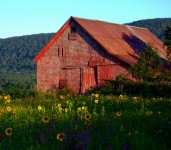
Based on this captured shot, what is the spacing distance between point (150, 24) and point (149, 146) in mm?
106400

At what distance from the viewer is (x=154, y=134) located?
5.81 m

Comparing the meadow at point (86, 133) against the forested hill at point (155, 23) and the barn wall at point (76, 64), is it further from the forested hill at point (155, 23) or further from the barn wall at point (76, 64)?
the forested hill at point (155, 23)

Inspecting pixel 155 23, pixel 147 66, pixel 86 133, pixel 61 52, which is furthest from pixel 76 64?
pixel 155 23

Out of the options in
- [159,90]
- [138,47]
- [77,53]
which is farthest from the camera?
[138,47]

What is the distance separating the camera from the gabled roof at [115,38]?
32.4m

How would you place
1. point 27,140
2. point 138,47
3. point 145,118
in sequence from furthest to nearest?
point 138,47, point 145,118, point 27,140

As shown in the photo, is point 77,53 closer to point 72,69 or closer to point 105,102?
point 72,69

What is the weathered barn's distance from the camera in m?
32.2

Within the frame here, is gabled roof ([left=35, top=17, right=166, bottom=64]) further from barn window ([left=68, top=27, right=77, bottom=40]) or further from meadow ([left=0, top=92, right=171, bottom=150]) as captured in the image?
meadow ([left=0, top=92, right=171, bottom=150])

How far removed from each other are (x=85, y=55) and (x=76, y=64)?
115 cm

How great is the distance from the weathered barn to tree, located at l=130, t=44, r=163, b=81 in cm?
117

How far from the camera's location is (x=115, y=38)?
3497 cm

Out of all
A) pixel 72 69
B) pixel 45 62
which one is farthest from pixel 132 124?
pixel 45 62

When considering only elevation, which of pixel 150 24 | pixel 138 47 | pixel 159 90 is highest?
pixel 150 24
